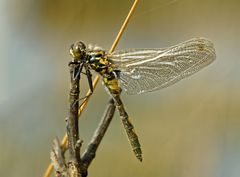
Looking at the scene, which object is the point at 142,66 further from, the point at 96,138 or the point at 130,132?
the point at 96,138

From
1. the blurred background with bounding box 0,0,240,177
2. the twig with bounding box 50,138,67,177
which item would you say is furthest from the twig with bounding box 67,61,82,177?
the blurred background with bounding box 0,0,240,177

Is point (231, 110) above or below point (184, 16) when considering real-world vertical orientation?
below

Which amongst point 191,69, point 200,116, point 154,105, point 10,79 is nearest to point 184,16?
point 154,105

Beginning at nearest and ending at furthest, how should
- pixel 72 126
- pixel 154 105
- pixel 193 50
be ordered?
pixel 72 126, pixel 193 50, pixel 154 105

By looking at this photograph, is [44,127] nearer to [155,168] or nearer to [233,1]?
[155,168]

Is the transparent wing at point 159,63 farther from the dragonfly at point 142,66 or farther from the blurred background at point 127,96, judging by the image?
the blurred background at point 127,96

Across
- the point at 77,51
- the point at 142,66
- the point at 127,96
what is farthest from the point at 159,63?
the point at 127,96

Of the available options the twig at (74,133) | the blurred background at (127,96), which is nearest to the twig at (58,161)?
the twig at (74,133)

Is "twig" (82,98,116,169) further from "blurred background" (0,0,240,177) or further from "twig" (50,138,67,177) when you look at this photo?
"blurred background" (0,0,240,177)
